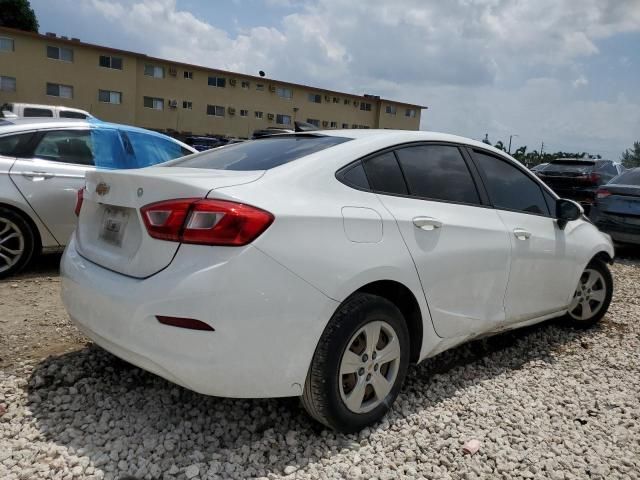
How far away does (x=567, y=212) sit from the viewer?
12.9 ft

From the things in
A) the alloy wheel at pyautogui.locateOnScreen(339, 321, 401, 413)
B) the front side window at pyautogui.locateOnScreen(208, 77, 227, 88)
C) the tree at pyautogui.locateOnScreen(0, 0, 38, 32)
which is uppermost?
the tree at pyautogui.locateOnScreen(0, 0, 38, 32)

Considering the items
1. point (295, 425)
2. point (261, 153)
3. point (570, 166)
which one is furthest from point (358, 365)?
point (570, 166)

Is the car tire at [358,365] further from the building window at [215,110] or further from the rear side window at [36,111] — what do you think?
the building window at [215,110]

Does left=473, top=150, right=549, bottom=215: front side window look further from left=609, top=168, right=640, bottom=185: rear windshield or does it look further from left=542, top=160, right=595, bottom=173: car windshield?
left=542, top=160, right=595, bottom=173: car windshield

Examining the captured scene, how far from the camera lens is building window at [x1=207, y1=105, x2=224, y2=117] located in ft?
126

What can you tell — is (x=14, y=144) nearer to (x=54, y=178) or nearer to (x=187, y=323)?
(x=54, y=178)

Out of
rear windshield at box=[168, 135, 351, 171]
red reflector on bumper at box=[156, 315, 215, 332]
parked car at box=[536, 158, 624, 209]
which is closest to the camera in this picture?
red reflector on bumper at box=[156, 315, 215, 332]

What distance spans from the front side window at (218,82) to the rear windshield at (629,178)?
112 feet

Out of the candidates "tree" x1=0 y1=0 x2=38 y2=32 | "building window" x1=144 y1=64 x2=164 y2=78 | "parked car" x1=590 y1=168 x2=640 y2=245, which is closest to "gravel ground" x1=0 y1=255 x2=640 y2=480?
"parked car" x1=590 y1=168 x2=640 y2=245

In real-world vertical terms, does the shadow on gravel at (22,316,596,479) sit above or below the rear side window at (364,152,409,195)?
below

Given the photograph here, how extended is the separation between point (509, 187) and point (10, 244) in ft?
14.4

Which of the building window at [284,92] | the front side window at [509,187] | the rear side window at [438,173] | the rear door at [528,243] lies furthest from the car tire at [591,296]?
the building window at [284,92]

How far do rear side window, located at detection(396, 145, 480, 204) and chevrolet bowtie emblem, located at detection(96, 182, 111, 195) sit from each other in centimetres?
156

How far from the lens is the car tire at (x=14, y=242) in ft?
15.5
